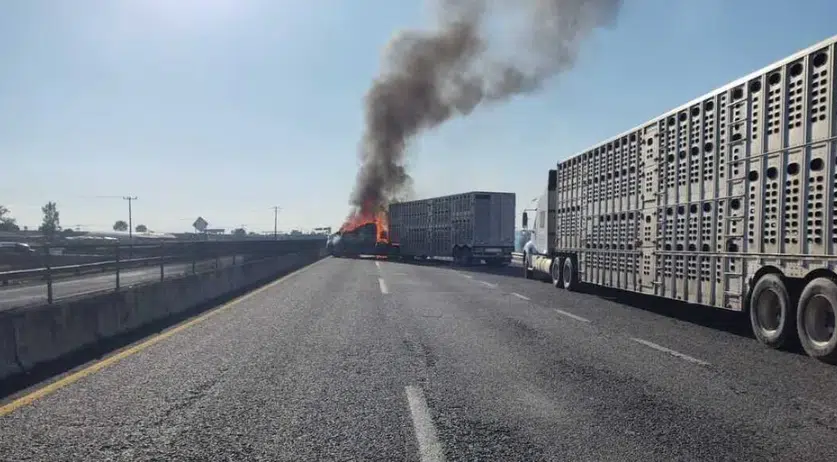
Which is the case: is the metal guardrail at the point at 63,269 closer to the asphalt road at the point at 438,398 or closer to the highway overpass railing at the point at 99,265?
the highway overpass railing at the point at 99,265

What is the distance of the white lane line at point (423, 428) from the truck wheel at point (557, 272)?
13094 millimetres

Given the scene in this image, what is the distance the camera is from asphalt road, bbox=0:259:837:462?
4668 millimetres

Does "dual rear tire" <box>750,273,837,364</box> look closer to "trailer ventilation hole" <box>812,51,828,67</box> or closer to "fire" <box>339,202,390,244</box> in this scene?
"trailer ventilation hole" <box>812,51,828,67</box>

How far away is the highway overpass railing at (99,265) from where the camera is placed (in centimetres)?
885

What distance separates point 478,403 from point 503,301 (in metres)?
9.56

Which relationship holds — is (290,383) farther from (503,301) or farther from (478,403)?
(503,301)

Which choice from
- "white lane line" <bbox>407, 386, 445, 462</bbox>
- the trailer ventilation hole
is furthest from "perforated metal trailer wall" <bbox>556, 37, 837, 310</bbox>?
"white lane line" <bbox>407, 386, 445, 462</bbox>

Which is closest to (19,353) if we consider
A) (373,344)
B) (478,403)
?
(373,344)

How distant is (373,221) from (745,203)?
38.6 meters

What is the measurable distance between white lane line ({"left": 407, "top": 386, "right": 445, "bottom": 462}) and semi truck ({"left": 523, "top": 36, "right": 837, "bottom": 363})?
4.93m

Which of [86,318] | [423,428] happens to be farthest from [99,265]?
[423,428]

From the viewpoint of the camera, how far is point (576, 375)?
7105mm

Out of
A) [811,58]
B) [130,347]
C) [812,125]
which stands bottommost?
[130,347]

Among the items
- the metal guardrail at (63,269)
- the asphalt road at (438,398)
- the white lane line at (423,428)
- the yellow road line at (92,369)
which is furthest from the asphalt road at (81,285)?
the white lane line at (423,428)
